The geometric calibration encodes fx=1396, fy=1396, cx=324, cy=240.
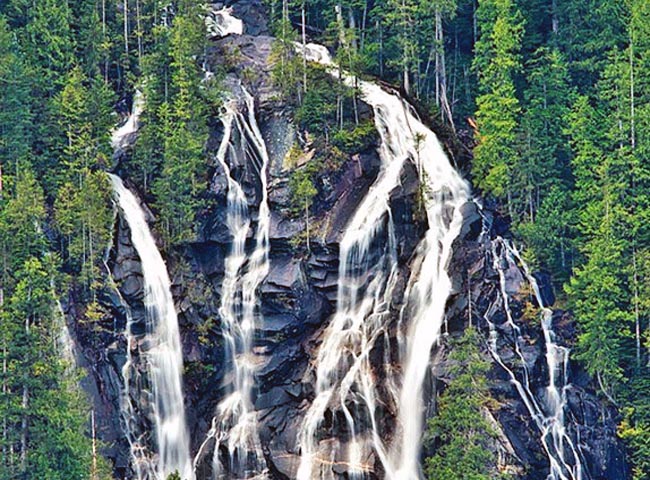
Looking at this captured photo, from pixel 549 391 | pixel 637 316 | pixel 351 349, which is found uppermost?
pixel 637 316

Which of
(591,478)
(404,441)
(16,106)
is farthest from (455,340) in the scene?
(16,106)

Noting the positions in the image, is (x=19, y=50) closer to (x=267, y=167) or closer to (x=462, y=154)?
(x=267, y=167)

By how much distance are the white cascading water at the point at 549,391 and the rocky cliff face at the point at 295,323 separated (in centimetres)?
25

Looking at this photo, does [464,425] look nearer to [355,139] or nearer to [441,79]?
[355,139]

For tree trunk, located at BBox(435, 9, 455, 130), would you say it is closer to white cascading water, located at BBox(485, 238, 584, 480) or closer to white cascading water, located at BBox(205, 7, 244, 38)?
white cascading water, located at BBox(485, 238, 584, 480)

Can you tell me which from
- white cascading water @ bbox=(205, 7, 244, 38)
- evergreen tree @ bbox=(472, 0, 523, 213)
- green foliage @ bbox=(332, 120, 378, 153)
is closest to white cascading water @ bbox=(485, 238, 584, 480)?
evergreen tree @ bbox=(472, 0, 523, 213)

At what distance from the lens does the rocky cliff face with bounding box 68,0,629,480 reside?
4553 centimetres

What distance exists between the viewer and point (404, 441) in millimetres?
44781

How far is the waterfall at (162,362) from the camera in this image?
1811 inches

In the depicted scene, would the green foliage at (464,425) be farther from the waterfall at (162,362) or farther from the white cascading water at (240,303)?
the waterfall at (162,362)

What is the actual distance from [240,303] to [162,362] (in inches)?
131

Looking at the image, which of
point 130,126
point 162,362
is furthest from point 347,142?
point 162,362

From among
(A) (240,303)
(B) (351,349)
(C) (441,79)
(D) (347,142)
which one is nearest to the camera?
(B) (351,349)

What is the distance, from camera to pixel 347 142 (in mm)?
50094
